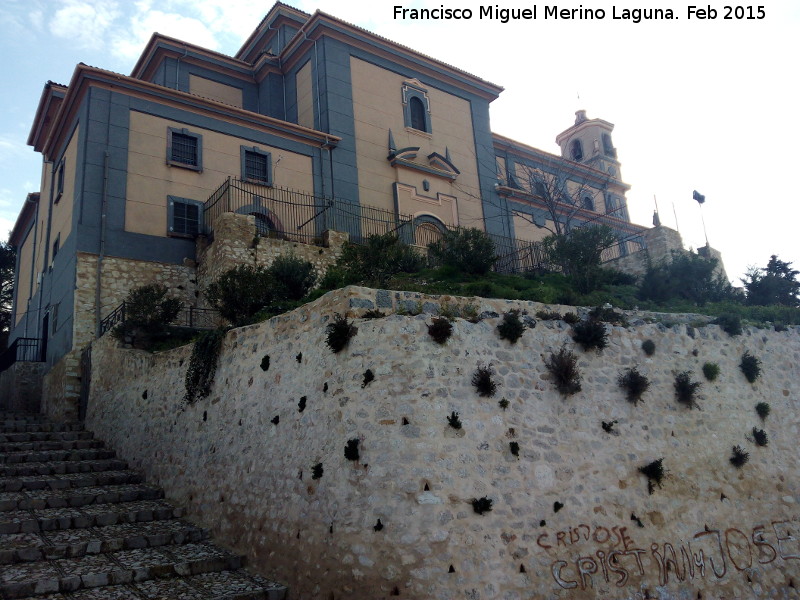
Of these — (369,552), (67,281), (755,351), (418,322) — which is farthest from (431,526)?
(67,281)

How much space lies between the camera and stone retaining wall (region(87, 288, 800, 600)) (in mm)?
8539

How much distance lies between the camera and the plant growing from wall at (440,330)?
31.5ft

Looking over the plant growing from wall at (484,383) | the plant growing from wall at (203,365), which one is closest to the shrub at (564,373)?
the plant growing from wall at (484,383)

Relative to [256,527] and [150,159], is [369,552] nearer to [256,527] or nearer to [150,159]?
[256,527]

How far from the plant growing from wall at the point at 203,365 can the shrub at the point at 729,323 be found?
32.6 feet

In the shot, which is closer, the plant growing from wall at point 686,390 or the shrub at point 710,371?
the plant growing from wall at point 686,390

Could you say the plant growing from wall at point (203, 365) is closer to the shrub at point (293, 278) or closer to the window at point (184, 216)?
the shrub at point (293, 278)

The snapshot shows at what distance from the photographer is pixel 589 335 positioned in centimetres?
1098

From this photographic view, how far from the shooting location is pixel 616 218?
34906 millimetres

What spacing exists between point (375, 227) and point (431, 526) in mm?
16339

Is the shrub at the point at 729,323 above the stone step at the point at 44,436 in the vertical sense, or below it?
above

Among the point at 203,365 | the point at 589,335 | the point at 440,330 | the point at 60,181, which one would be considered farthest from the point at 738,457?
the point at 60,181

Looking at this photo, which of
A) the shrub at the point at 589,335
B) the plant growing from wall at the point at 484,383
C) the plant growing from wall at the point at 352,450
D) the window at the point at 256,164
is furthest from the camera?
the window at the point at 256,164

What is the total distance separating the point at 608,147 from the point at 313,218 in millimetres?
25892
